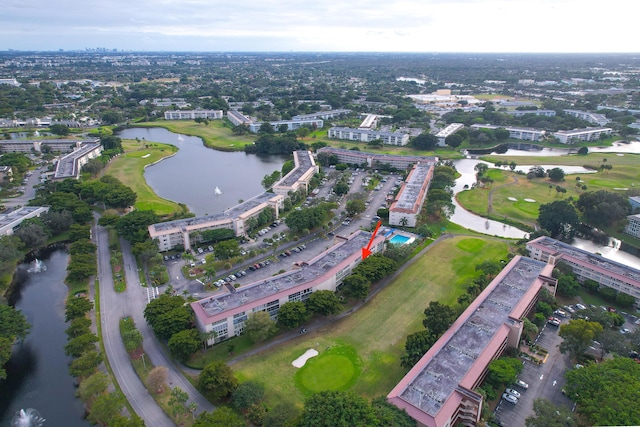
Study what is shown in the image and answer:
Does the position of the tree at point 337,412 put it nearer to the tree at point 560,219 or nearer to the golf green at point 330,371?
the golf green at point 330,371

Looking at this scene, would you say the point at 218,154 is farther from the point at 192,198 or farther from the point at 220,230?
the point at 220,230

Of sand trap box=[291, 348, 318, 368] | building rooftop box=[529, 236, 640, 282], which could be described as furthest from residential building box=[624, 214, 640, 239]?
sand trap box=[291, 348, 318, 368]

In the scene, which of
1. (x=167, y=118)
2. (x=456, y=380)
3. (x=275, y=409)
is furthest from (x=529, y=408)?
(x=167, y=118)

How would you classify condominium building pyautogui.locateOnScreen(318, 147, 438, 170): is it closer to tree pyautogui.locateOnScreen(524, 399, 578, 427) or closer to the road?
the road

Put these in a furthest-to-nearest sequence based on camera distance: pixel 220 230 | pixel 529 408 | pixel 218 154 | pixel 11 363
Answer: pixel 218 154 → pixel 220 230 → pixel 11 363 → pixel 529 408

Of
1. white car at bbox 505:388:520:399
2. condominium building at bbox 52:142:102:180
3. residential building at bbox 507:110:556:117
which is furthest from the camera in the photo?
residential building at bbox 507:110:556:117
